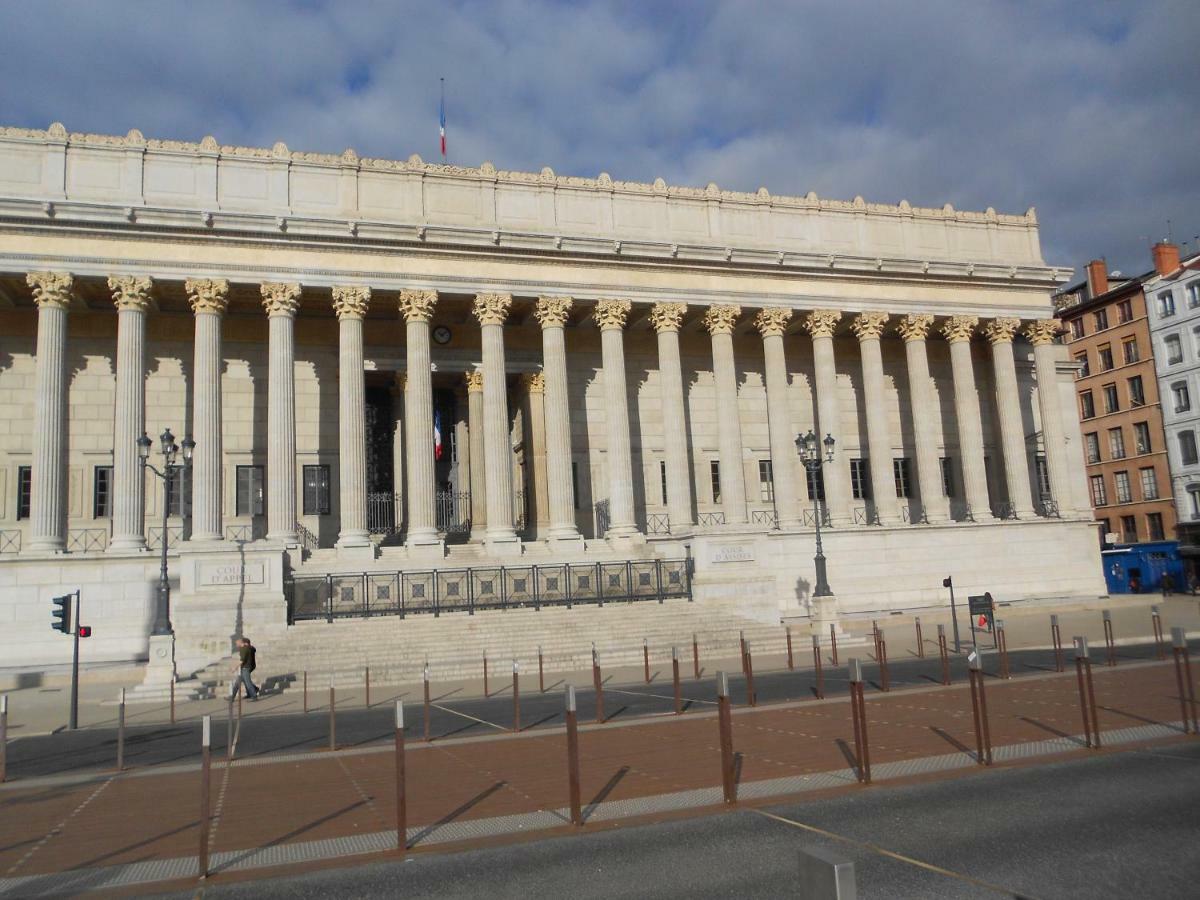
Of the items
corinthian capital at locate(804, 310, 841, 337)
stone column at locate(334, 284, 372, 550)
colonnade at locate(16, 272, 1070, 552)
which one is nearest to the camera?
colonnade at locate(16, 272, 1070, 552)

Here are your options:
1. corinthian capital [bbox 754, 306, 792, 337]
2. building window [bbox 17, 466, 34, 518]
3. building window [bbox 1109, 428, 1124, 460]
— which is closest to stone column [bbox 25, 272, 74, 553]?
building window [bbox 17, 466, 34, 518]

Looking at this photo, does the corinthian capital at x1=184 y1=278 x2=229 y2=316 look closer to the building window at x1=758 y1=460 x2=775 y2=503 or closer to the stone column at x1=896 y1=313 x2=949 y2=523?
the building window at x1=758 y1=460 x2=775 y2=503

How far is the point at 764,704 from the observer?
16906mm

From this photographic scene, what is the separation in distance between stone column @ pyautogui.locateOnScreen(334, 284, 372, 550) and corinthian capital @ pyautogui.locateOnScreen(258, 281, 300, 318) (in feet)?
5.23

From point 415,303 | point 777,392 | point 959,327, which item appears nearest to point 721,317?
point 777,392

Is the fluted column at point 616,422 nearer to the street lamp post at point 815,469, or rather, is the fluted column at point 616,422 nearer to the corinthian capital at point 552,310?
the corinthian capital at point 552,310

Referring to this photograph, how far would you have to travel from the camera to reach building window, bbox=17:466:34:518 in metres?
34.5

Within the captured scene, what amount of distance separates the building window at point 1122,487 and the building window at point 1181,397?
6.46m

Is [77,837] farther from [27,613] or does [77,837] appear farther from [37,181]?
A: [37,181]

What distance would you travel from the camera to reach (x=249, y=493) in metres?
37.5

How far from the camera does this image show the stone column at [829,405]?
41031 mm

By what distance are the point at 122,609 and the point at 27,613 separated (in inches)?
108

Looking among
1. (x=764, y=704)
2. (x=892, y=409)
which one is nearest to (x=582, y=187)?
(x=892, y=409)

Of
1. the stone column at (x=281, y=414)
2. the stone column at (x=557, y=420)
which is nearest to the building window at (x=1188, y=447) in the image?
the stone column at (x=557, y=420)
